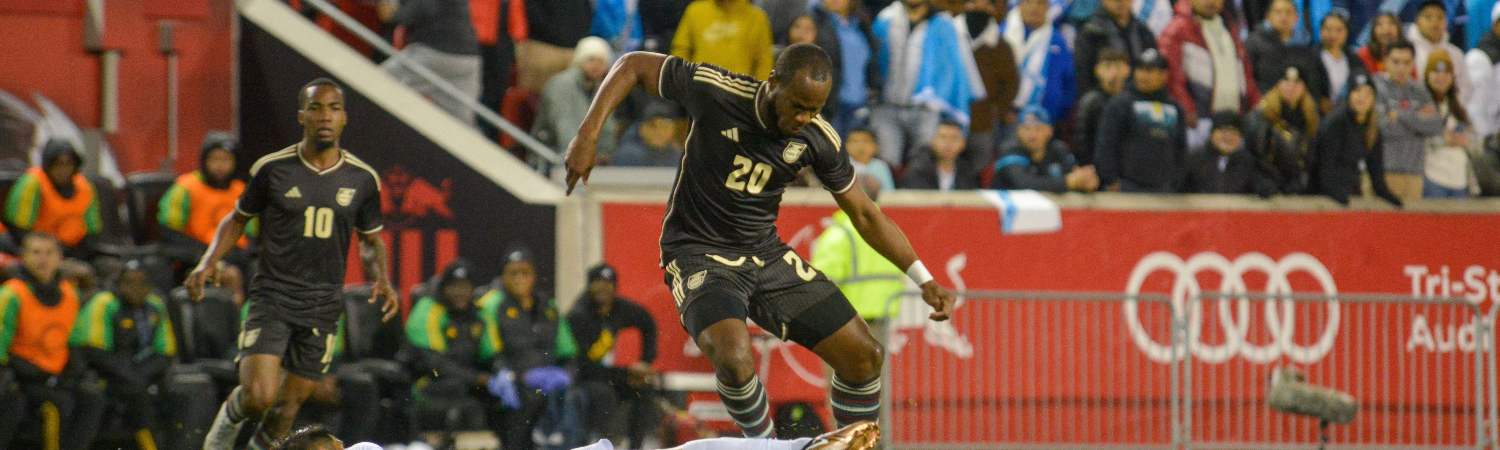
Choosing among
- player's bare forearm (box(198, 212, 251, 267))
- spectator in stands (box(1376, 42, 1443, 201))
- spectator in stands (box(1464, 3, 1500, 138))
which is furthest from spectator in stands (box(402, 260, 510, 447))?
spectator in stands (box(1464, 3, 1500, 138))

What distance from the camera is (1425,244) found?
16.9m

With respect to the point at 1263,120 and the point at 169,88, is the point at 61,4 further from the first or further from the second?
the point at 1263,120

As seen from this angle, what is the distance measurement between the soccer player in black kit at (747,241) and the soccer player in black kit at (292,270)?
2318 millimetres

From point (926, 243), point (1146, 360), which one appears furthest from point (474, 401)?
point (1146, 360)

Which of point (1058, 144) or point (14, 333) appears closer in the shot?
point (14, 333)

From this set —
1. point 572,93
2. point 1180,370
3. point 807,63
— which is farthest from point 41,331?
point 1180,370

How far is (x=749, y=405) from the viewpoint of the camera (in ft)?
29.1

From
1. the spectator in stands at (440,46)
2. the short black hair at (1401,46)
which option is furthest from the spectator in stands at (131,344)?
the short black hair at (1401,46)

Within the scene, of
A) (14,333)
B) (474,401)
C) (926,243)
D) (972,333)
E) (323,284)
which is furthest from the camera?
(926,243)

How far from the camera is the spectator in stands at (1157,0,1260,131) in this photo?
1670 centimetres

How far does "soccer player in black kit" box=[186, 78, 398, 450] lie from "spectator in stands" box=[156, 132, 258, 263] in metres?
3.34

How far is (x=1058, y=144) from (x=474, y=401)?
17.4ft

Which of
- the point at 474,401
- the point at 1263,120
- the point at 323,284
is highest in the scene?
the point at 1263,120

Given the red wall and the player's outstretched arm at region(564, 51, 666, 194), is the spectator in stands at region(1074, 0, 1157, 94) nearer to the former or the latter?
the red wall
